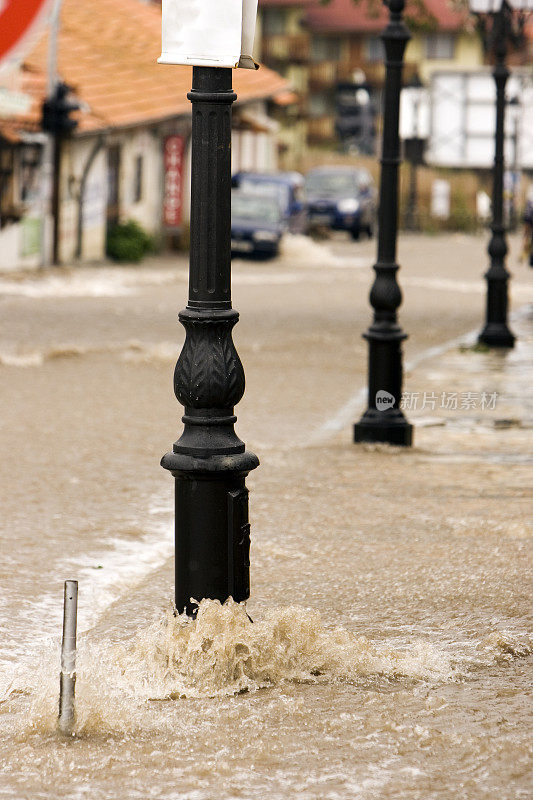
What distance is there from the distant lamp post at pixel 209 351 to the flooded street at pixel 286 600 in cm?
17

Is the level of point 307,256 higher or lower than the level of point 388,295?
lower

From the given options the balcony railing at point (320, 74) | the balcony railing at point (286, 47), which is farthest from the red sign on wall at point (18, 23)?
the balcony railing at point (320, 74)

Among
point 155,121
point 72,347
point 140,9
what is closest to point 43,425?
point 72,347

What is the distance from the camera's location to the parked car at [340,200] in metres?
44.3

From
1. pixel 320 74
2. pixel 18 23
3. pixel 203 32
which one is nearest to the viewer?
pixel 18 23

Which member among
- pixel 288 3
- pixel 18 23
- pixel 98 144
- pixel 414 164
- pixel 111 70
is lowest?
pixel 18 23

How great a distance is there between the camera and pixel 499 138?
1591 cm

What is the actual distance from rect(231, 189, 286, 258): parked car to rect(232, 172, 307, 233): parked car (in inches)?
25.6

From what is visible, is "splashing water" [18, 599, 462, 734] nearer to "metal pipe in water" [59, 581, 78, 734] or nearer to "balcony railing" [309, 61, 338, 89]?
"metal pipe in water" [59, 581, 78, 734]

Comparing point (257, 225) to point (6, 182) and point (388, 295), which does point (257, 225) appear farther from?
point (388, 295)

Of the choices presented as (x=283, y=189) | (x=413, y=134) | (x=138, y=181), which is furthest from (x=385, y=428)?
(x=413, y=134)

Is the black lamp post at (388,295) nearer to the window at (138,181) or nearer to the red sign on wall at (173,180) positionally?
the window at (138,181)

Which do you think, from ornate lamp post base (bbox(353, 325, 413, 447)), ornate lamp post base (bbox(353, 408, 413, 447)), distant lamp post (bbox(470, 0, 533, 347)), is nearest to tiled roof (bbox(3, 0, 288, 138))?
distant lamp post (bbox(470, 0, 533, 347))

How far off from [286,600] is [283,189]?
102 feet
